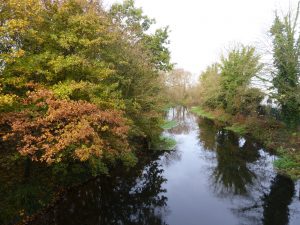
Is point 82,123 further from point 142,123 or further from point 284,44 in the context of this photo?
point 284,44

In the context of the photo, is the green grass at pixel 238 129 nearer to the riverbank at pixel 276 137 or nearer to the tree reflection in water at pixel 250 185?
the riverbank at pixel 276 137

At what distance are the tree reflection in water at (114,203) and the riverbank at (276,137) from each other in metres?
10.1

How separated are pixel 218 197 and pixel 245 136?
1843 cm

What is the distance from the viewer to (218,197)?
669 inches

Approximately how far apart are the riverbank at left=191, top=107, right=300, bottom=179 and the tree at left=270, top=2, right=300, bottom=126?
211 cm

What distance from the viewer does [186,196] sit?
1697cm

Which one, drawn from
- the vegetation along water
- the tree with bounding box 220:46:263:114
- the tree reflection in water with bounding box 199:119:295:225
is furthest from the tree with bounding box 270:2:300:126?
the tree with bounding box 220:46:263:114

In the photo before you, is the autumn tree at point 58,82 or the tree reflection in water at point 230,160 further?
the tree reflection in water at point 230,160

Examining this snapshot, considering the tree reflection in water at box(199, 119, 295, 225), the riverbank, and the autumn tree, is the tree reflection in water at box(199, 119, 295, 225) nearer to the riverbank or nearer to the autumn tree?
the riverbank

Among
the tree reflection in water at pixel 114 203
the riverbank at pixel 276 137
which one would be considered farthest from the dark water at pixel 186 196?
the riverbank at pixel 276 137

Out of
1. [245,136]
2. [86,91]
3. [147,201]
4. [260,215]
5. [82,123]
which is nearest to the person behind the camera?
[82,123]

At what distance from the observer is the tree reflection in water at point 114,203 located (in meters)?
13.6

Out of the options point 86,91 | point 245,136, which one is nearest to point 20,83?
point 86,91

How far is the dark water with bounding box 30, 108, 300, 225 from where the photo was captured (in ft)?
46.2
